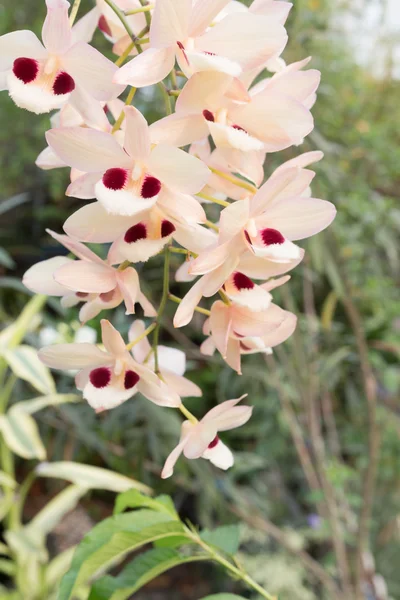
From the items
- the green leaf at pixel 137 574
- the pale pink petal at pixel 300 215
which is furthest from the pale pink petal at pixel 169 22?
the green leaf at pixel 137 574

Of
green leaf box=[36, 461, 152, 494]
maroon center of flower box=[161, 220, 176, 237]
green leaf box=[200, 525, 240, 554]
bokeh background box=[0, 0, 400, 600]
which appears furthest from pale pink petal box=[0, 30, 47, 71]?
green leaf box=[36, 461, 152, 494]

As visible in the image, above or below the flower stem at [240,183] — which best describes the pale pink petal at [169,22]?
above

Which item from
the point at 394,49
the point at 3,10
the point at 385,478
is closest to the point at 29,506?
the point at 385,478

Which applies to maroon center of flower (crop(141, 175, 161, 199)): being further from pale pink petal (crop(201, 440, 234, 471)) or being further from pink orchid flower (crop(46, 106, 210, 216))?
pale pink petal (crop(201, 440, 234, 471))

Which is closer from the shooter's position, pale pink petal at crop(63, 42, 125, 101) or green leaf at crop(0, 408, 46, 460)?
pale pink petal at crop(63, 42, 125, 101)

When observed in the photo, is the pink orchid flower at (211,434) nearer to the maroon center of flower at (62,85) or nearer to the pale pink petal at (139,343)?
the pale pink petal at (139,343)

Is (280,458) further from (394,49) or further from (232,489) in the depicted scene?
(394,49)

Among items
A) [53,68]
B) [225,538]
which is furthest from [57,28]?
[225,538]
